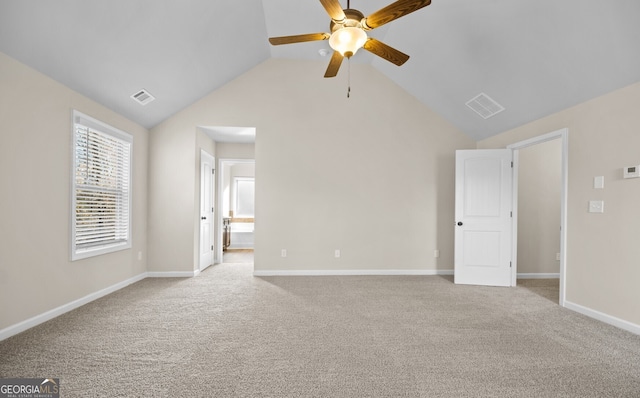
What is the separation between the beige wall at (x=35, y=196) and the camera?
2.45 meters

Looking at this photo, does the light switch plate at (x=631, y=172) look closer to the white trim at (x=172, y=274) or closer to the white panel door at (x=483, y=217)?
the white panel door at (x=483, y=217)

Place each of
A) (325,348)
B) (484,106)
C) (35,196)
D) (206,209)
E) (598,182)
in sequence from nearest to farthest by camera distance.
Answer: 1. (325,348)
2. (35,196)
3. (598,182)
4. (484,106)
5. (206,209)

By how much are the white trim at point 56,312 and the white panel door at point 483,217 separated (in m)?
4.77

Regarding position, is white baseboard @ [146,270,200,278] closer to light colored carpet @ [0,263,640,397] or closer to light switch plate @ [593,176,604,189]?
light colored carpet @ [0,263,640,397]

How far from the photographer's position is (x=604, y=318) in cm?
295

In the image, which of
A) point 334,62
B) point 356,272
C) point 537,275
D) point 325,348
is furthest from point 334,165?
point 537,275

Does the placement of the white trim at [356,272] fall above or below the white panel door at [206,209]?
below

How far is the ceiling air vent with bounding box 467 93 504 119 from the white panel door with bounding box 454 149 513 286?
1.80ft

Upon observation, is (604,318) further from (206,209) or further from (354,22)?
(206,209)


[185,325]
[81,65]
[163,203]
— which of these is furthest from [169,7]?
[185,325]

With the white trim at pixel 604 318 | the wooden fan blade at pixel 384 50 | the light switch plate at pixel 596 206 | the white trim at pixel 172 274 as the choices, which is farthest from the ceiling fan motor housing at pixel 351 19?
the white trim at pixel 172 274

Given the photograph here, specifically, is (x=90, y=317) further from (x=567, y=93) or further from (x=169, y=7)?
(x=567, y=93)

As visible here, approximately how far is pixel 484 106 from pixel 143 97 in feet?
15.3

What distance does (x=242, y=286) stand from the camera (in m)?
4.13
